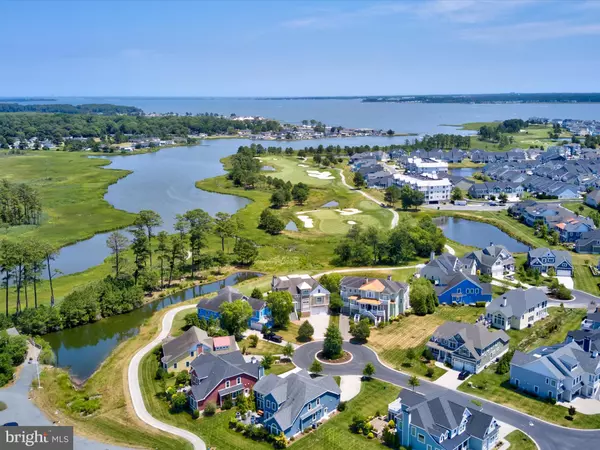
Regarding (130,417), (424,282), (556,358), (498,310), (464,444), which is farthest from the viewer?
(424,282)

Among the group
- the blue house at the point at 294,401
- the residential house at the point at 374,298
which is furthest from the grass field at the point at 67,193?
the blue house at the point at 294,401

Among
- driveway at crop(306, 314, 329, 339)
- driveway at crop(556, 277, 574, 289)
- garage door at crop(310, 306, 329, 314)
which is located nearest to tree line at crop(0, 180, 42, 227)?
garage door at crop(310, 306, 329, 314)

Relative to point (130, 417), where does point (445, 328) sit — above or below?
above

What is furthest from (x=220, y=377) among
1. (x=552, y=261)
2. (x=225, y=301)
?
(x=552, y=261)

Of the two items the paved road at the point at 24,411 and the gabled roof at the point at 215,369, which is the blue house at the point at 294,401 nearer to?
the gabled roof at the point at 215,369

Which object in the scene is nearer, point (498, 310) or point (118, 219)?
point (498, 310)

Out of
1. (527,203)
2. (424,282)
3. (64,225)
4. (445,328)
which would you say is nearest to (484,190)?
(527,203)

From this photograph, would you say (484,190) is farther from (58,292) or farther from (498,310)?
(58,292)

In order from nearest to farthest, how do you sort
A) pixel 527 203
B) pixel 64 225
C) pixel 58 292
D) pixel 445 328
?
pixel 445 328, pixel 58 292, pixel 64 225, pixel 527 203
